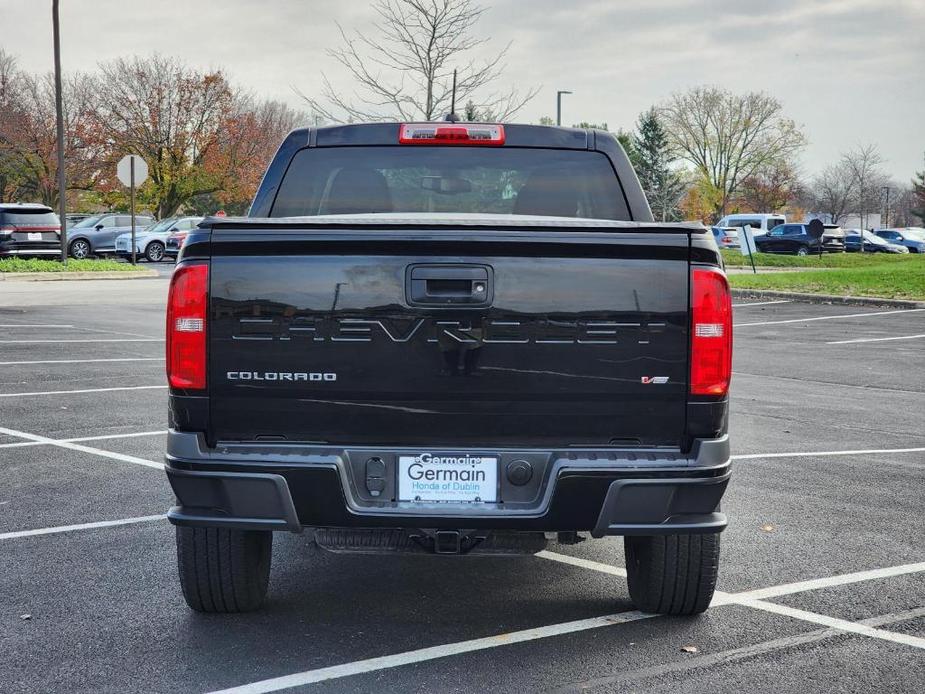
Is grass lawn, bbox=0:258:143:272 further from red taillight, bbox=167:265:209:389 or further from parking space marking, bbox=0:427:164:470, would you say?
red taillight, bbox=167:265:209:389

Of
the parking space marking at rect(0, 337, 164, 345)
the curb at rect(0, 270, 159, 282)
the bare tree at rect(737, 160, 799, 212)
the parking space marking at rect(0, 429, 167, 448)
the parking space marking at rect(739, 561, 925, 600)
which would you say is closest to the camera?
the parking space marking at rect(739, 561, 925, 600)

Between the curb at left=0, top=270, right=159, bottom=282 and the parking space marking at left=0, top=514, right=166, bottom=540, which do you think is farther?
the curb at left=0, top=270, right=159, bottom=282

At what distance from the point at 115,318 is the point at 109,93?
40.3 m

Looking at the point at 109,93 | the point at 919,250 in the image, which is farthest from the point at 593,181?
the point at 919,250

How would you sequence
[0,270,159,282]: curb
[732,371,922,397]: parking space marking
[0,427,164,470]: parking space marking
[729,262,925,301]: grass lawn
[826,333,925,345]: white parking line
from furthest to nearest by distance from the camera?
1. [0,270,159,282]: curb
2. [729,262,925,301]: grass lawn
3. [826,333,925,345]: white parking line
4. [732,371,922,397]: parking space marking
5. [0,427,164,470]: parking space marking

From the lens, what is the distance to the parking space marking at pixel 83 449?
7.24m

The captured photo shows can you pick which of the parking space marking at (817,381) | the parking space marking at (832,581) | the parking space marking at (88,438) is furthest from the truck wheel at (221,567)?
the parking space marking at (817,381)

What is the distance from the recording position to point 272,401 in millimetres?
3645

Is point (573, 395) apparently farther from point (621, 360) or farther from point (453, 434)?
point (453, 434)

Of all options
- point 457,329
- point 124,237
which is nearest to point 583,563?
point 457,329

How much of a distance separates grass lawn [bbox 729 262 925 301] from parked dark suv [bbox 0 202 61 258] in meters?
18.0

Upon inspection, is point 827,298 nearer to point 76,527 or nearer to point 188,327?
point 76,527

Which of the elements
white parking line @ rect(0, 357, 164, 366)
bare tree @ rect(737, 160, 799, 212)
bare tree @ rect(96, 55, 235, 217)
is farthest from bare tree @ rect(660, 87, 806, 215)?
white parking line @ rect(0, 357, 164, 366)

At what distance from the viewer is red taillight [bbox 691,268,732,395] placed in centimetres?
363
